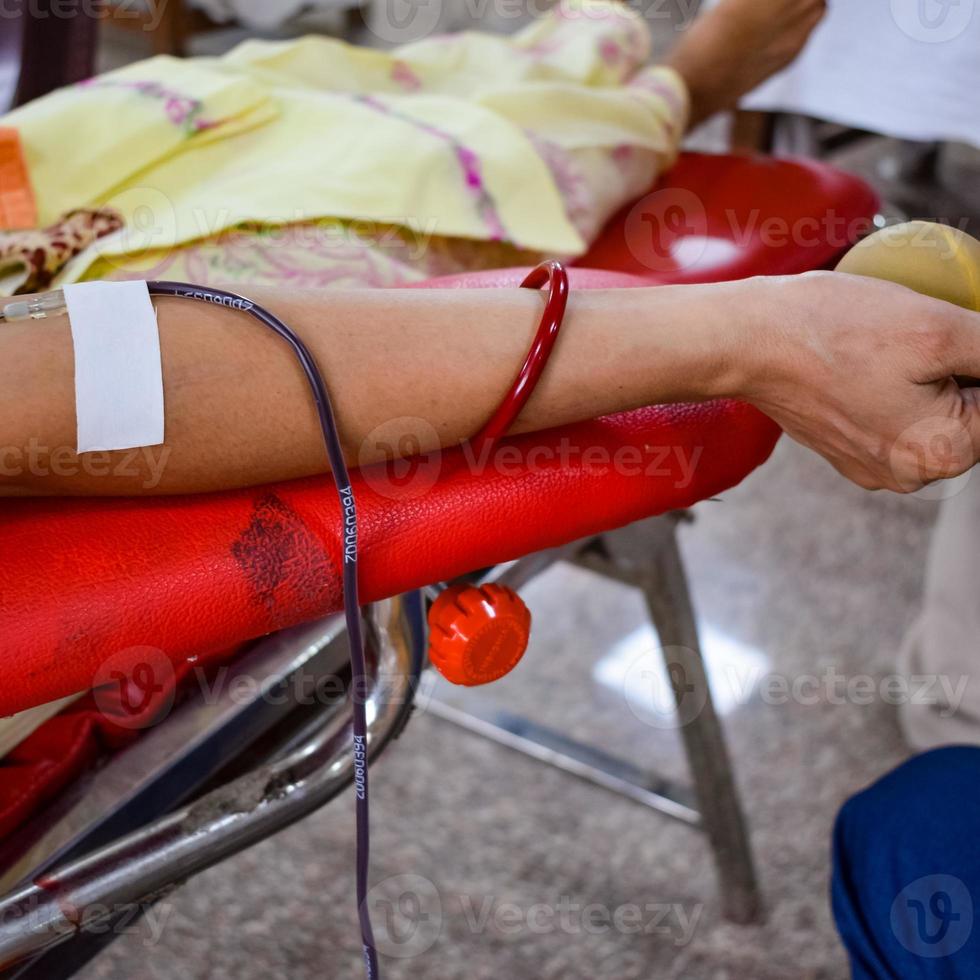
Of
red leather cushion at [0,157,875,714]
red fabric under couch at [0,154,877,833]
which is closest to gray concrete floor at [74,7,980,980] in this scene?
red fabric under couch at [0,154,877,833]

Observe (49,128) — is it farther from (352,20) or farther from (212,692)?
(352,20)

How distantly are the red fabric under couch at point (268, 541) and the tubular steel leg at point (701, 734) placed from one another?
247mm

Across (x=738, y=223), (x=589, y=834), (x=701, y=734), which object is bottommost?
(x=589, y=834)

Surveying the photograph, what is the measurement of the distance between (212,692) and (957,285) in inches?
18.1

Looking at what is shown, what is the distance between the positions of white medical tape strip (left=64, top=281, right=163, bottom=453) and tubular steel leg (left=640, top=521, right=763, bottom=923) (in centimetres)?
44

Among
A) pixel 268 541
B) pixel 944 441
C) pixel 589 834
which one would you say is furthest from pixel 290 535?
pixel 589 834

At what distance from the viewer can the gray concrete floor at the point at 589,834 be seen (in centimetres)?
96

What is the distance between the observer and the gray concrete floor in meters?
0.96

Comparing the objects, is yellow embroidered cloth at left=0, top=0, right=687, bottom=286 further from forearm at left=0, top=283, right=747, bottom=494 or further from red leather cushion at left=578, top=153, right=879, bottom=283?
forearm at left=0, top=283, right=747, bottom=494

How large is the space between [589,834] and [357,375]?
2.46 feet

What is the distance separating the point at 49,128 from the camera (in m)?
0.74

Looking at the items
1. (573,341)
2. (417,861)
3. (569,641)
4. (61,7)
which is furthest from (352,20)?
(573,341)

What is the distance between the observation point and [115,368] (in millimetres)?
438

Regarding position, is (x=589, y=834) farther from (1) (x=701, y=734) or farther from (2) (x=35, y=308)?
(2) (x=35, y=308)
